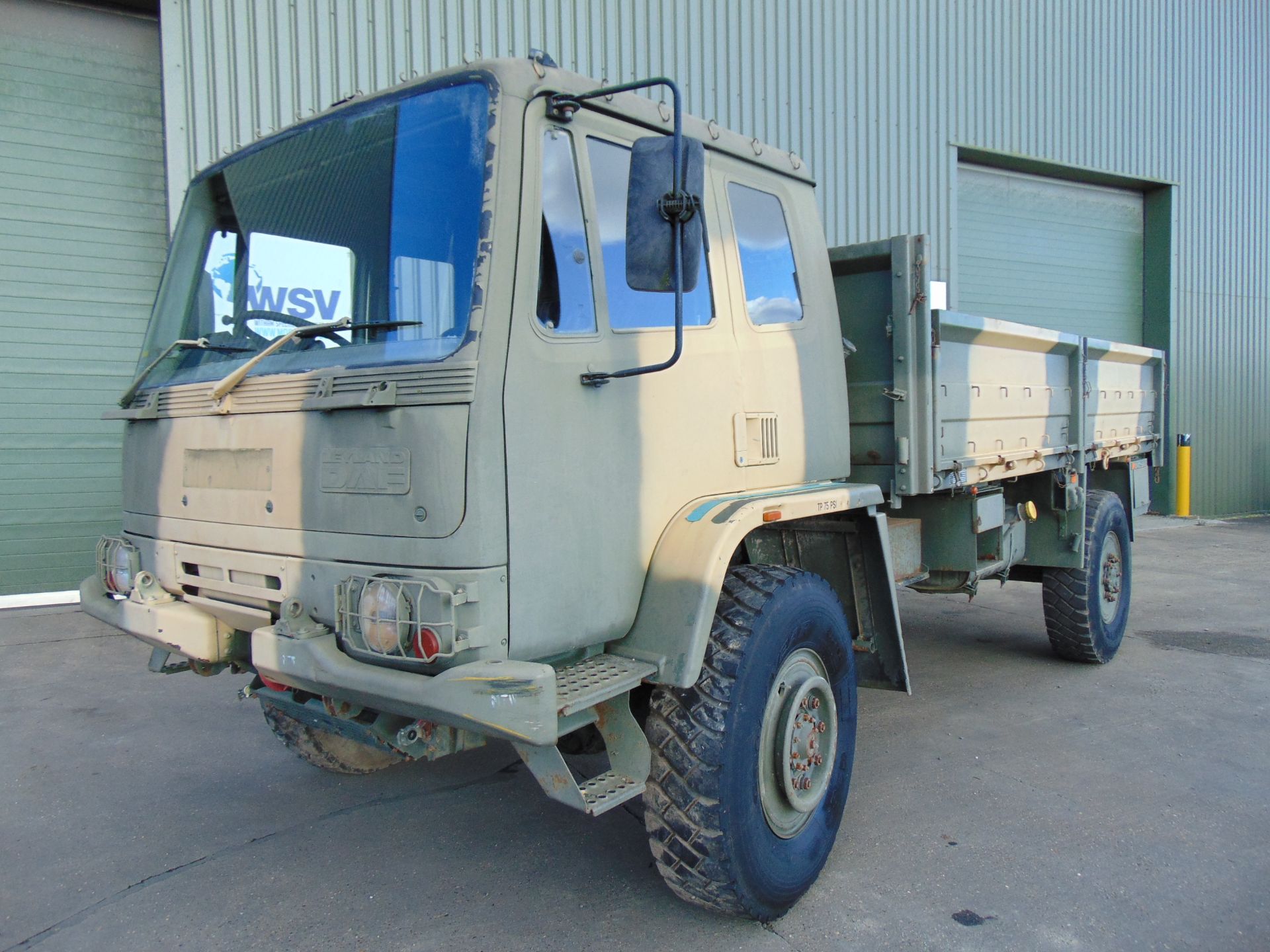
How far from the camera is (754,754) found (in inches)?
113

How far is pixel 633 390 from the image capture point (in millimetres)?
2816

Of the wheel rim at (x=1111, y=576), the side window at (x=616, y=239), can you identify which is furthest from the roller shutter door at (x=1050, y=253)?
the side window at (x=616, y=239)

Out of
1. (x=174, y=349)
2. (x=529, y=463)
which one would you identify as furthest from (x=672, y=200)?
(x=174, y=349)

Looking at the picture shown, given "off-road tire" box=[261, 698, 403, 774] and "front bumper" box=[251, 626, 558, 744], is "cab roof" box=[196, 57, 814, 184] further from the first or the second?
"off-road tire" box=[261, 698, 403, 774]

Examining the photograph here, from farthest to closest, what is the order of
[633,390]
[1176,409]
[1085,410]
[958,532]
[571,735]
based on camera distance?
[1176,409] → [1085,410] → [958,532] → [571,735] → [633,390]

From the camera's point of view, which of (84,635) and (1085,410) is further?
(84,635)

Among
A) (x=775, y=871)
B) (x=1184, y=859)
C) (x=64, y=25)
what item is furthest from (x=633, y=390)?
(x=64, y=25)

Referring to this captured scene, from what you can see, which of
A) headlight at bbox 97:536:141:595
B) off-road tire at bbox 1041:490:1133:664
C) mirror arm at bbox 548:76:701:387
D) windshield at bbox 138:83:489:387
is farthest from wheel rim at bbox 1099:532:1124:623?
headlight at bbox 97:536:141:595

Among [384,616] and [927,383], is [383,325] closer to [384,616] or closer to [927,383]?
[384,616]

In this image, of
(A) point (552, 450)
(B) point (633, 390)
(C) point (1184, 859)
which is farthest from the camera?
(C) point (1184, 859)

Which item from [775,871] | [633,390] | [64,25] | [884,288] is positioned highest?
[64,25]

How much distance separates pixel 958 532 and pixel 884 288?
136cm

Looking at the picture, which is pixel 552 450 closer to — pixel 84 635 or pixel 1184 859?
pixel 1184 859

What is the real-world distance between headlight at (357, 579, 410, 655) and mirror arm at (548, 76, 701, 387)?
78 cm
